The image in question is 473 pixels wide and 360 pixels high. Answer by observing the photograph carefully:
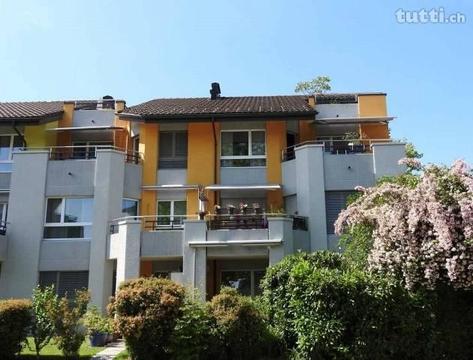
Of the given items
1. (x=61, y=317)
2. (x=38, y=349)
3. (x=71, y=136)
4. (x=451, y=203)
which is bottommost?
(x=38, y=349)

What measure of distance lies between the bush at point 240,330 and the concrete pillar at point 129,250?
8.28 meters

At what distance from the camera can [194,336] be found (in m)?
14.6

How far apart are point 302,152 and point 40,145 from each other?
46.5 feet

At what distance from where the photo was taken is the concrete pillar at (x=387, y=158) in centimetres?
2505

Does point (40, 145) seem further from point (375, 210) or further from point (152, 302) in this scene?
point (375, 210)

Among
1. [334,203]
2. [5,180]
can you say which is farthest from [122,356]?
[5,180]

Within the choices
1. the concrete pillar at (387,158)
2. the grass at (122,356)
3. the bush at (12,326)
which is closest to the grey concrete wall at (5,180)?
the bush at (12,326)

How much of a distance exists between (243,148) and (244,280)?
A: 23.6ft

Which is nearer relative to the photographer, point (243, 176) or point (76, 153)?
point (243, 176)

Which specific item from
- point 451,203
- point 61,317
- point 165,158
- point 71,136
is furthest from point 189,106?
point 451,203

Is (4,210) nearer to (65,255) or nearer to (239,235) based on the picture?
(65,255)

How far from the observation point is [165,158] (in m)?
27.7

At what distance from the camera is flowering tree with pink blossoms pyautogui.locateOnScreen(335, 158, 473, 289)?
13188 mm

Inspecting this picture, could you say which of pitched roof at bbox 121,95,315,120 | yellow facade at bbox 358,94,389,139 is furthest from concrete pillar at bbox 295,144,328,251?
yellow facade at bbox 358,94,389,139
